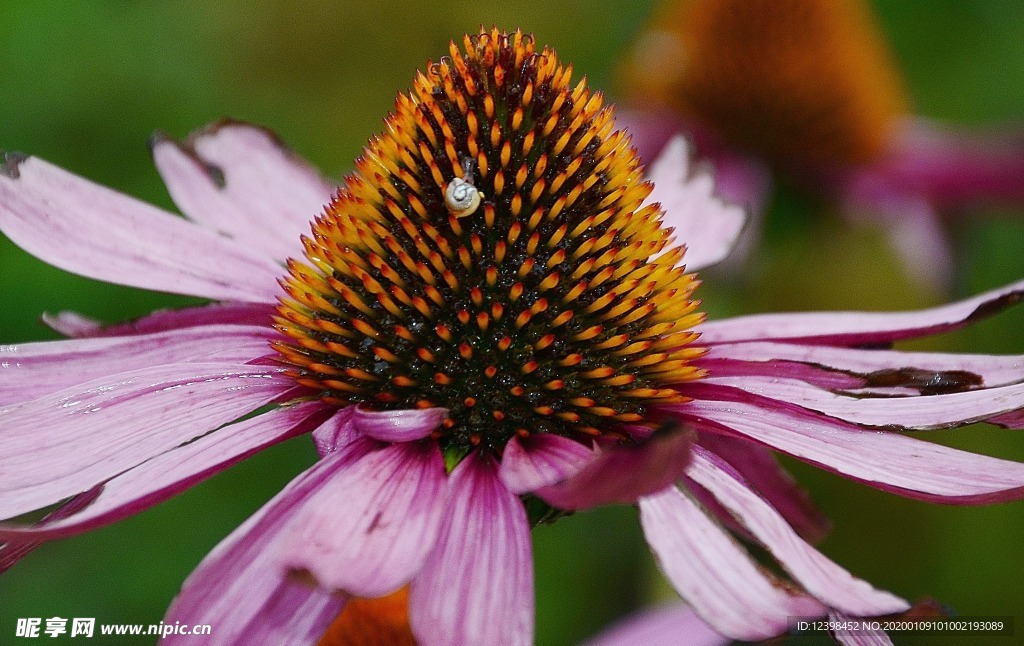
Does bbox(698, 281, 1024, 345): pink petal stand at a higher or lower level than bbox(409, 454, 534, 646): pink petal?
lower

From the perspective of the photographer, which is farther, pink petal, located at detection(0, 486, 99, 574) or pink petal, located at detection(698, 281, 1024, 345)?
pink petal, located at detection(698, 281, 1024, 345)

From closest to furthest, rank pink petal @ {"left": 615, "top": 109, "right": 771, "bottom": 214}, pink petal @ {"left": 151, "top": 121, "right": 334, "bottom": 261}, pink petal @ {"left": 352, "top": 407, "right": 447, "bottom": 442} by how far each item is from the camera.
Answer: pink petal @ {"left": 352, "top": 407, "right": 447, "bottom": 442} < pink petal @ {"left": 151, "top": 121, "right": 334, "bottom": 261} < pink petal @ {"left": 615, "top": 109, "right": 771, "bottom": 214}

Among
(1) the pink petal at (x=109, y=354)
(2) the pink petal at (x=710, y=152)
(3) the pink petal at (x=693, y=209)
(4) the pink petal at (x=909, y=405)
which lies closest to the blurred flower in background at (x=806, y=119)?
(2) the pink petal at (x=710, y=152)

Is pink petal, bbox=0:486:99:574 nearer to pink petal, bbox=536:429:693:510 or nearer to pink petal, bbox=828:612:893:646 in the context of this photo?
pink petal, bbox=536:429:693:510

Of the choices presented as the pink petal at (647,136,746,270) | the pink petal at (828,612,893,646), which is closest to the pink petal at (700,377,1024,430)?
the pink petal at (828,612,893,646)

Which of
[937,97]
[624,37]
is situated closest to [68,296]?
[624,37]

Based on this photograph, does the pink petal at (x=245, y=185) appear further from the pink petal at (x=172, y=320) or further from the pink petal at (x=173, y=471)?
the pink petal at (x=173, y=471)

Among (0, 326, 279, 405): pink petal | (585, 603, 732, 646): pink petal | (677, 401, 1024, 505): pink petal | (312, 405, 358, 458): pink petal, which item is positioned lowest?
(585, 603, 732, 646): pink petal

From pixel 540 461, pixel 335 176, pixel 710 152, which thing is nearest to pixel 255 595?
pixel 540 461
